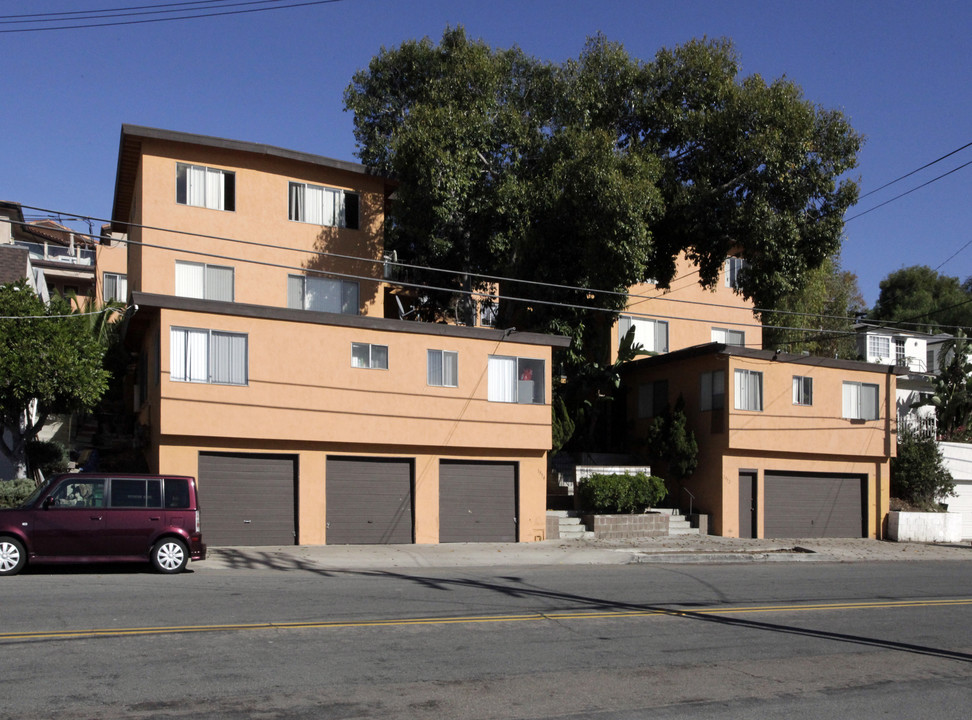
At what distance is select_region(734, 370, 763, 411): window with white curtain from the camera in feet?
97.3

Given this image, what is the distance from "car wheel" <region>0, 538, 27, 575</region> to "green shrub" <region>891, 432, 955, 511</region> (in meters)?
28.6

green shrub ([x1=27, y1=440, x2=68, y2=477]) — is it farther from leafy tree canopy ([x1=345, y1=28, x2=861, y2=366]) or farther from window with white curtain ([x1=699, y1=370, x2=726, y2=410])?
window with white curtain ([x1=699, y1=370, x2=726, y2=410])

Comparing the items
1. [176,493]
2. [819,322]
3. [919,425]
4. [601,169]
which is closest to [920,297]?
[819,322]

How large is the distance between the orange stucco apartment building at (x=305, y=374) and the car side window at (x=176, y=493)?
4532 mm

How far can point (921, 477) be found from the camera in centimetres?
3353

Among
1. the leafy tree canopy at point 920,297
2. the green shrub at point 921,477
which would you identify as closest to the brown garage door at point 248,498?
the green shrub at point 921,477

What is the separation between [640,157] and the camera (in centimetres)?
2831

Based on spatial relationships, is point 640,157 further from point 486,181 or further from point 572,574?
point 572,574

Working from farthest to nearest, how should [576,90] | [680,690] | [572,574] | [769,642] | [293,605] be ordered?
[576,90]
[572,574]
[293,605]
[769,642]
[680,690]

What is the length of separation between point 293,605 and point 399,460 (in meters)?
11.7

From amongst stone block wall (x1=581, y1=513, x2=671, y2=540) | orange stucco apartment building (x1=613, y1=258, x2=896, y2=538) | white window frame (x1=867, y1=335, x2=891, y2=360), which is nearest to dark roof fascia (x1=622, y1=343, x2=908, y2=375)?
orange stucco apartment building (x1=613, y1=258, x2=896, y2=538)

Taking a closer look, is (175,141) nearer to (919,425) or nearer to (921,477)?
(921,477)

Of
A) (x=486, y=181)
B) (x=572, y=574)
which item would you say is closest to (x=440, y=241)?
(x=486, y=181)

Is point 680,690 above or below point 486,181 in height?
below
